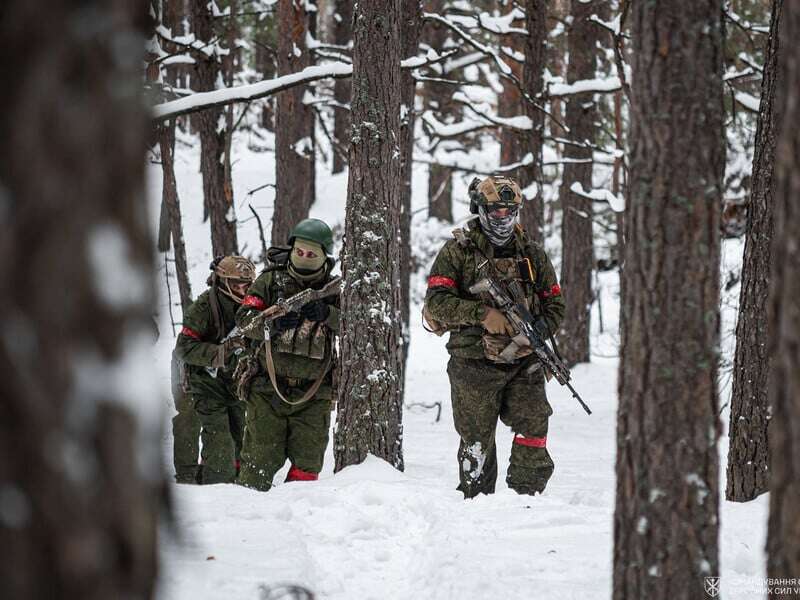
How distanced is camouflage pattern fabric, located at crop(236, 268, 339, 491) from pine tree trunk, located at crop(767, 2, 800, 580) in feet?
14.1

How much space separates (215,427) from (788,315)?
583cm

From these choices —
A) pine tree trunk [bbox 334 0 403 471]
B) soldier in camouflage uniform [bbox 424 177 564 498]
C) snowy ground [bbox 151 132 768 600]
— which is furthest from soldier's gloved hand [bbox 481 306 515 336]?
snowy ground [bbox 151 132 768 600]

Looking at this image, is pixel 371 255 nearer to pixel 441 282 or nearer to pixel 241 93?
pixel 441 282

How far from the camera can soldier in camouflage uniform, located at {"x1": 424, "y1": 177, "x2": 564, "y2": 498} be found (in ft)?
18.2

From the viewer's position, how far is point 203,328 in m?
6.97

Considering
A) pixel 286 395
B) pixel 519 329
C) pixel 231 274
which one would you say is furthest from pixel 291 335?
pixel 519 329

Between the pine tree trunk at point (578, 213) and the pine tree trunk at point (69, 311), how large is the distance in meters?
12.4

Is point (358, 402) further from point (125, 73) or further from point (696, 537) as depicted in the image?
point (125, 73)

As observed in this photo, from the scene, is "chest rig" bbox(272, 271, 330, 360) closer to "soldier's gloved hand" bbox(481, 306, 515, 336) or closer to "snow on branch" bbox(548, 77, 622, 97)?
"soldier's gloved hand" bbox(481, 306, 515, 336)

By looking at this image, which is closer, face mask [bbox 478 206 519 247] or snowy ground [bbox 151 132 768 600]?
snowy ground [bbox 151 132 768 600]

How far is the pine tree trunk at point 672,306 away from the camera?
8.25 feet

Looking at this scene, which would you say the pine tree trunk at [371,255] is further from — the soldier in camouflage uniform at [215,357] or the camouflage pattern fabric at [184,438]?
the camouflage pattern fabric at [184,438]

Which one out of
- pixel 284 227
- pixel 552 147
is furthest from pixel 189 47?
pixel 552 147

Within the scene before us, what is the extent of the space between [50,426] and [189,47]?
9256mm
